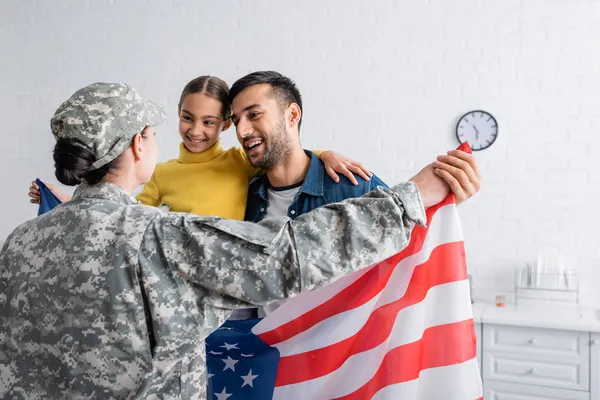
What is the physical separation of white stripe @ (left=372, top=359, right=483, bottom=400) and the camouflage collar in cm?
83

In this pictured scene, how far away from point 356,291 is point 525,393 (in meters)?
2.08

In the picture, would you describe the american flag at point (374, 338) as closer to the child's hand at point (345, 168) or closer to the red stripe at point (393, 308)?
the red stripe at point (393, 308)

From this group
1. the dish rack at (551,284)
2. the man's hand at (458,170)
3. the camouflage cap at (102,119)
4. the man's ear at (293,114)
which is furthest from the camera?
the dish rack at (551,284)

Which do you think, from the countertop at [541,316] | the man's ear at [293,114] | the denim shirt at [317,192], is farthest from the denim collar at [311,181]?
the countertop at [541,316]

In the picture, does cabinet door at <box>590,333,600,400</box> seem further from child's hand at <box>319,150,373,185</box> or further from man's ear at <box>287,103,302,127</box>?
man's ear at <box>287,103,302,127</box>

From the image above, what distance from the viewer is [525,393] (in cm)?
305

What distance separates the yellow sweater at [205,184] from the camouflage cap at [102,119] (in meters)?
0.78

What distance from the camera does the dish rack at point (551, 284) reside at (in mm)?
3416

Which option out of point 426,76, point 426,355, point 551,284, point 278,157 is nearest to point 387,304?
point 426,355

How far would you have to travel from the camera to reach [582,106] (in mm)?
3477

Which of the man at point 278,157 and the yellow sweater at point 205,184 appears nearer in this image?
the man at point 278,157

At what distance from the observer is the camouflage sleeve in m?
1.09

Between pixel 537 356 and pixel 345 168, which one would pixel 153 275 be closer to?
pixel 345 168

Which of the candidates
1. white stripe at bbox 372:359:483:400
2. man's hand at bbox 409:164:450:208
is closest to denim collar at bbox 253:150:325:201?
man's hand at bbox 409:164:450:208
